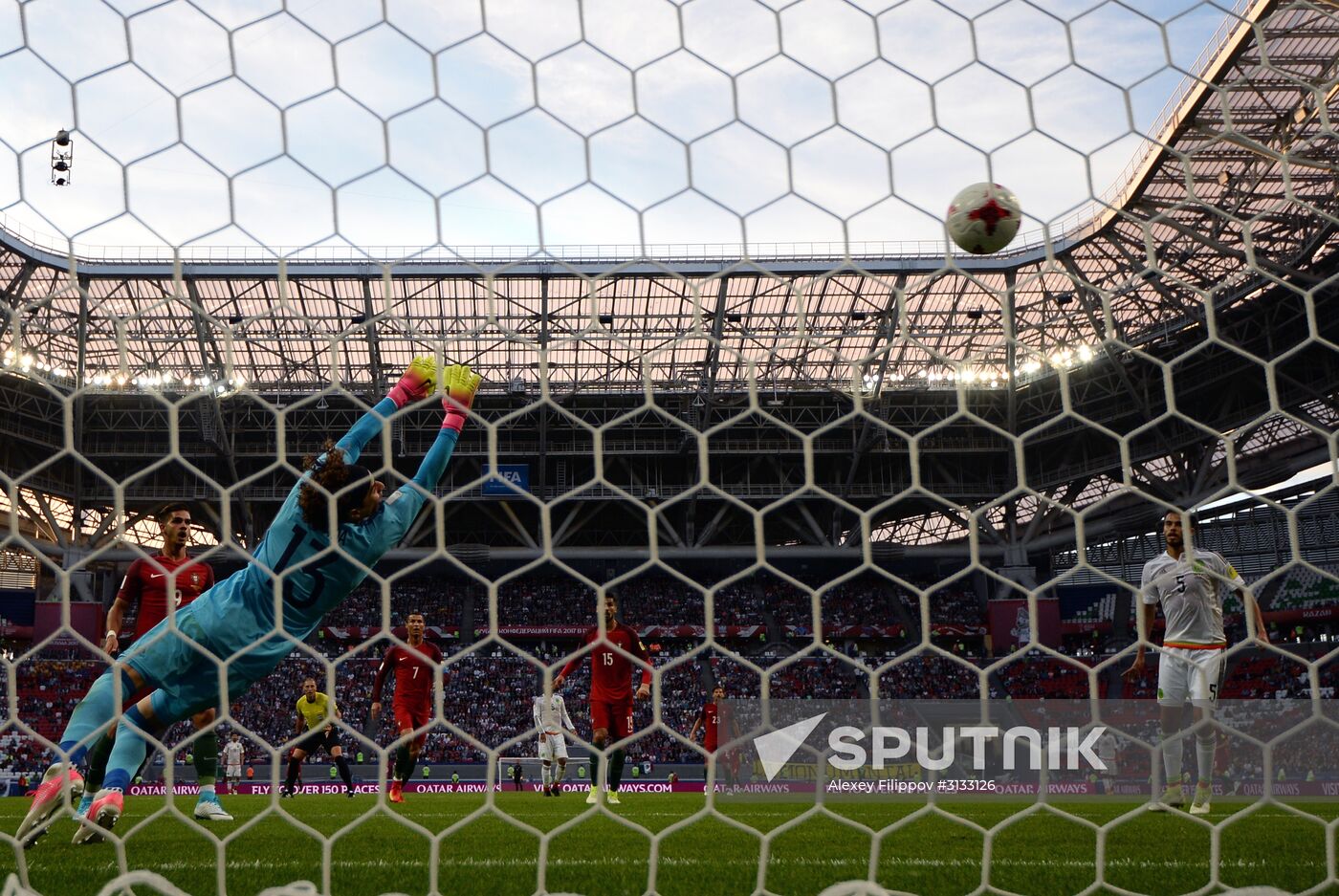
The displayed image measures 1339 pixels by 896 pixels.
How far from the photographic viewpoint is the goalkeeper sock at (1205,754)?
17.0ft

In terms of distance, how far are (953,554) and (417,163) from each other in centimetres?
3239

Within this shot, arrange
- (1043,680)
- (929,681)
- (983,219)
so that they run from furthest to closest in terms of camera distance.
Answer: (1043,680)
(929,681)
(983,219)

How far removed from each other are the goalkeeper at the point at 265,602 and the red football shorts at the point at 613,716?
437 centimetres

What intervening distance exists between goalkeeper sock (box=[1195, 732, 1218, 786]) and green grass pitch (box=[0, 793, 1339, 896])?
19 cm

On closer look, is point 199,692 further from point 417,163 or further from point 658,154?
point 658,154

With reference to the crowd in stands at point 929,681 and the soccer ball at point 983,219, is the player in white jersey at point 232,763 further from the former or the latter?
the soccer ball at point 983,219

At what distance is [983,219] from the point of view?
14.0 ft

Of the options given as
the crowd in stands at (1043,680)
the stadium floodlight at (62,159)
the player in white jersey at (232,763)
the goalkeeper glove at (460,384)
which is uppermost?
the stadium floodlight at (62,159)

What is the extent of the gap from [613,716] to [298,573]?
15.3 feet

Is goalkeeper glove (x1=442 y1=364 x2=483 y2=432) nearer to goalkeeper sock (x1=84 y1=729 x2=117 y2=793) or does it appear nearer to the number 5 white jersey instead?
goalkeeper sock (x1=84 y1=729 x2=117 y2=793)

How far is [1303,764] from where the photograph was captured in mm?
15281

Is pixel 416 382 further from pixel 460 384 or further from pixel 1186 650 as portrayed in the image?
pixel 1186 650

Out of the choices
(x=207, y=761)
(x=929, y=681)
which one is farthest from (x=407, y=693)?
(x=929, y=681)

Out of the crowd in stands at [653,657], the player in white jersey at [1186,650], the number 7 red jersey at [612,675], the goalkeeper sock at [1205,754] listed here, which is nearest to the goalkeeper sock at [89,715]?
the player in white jersey at [1186,650]
